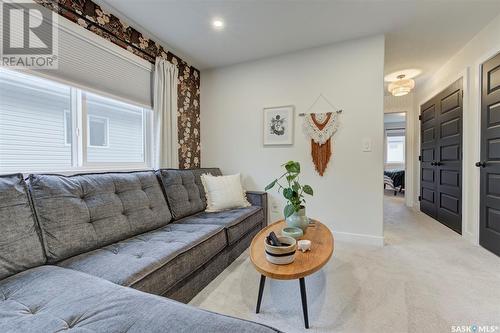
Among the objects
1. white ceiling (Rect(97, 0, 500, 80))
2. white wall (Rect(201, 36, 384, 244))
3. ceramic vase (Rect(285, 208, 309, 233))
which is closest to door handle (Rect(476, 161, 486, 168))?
white wall (Rect(201, 36, 384, 244))

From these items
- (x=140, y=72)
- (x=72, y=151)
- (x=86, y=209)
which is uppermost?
(x=140, y=72)

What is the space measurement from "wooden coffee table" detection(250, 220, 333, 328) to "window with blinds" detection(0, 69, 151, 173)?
172 centimetres

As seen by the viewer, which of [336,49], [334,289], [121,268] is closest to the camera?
[121,268]

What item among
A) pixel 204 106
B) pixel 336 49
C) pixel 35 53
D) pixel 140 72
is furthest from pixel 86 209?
pixel 336 49

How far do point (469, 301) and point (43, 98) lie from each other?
3403mm

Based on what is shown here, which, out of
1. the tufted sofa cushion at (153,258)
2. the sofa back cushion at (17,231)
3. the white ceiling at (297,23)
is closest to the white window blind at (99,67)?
the white ceiling at (297,23)

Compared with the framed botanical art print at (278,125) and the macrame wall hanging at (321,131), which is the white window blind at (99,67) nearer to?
the framed botanical art print at (278,125)

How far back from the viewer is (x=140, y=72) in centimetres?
251

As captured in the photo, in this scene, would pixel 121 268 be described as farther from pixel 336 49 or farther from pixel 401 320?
Result: pixel 336 49

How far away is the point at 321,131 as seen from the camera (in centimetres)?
277

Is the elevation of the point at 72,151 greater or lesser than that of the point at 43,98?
lesser

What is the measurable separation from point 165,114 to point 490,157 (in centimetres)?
353

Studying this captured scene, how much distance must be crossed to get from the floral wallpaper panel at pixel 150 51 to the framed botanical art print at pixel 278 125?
1.08 m

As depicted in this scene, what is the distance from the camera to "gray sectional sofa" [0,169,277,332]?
754mm
